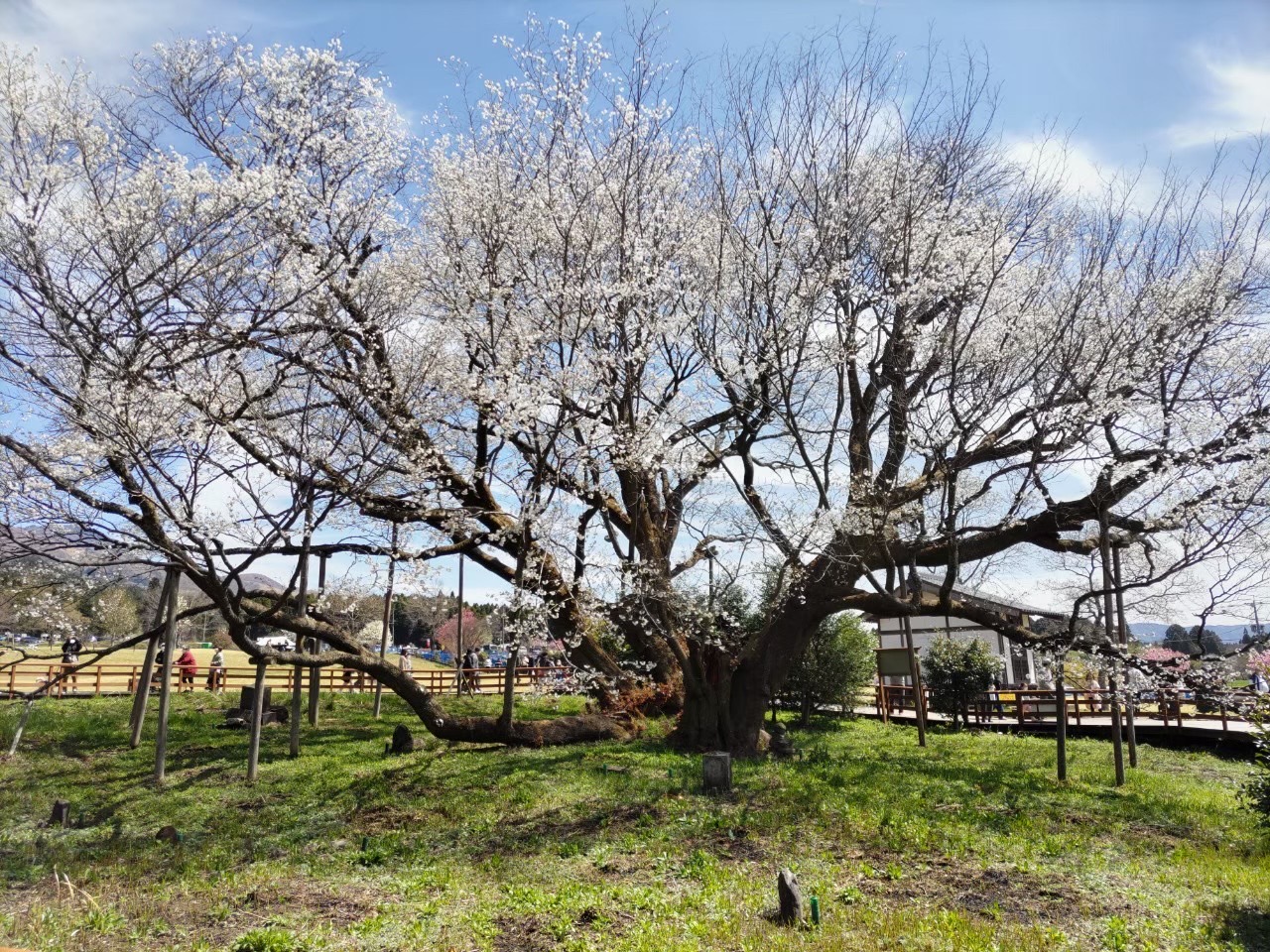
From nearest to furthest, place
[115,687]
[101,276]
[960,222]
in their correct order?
[101,276] → [960,222] → [115,687]

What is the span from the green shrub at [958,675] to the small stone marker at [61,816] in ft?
59.0

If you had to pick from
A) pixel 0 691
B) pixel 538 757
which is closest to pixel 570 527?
pixel 538 757

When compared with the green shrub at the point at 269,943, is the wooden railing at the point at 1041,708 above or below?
above

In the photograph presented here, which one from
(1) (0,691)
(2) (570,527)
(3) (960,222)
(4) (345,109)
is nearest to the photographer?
(3) (960,222)

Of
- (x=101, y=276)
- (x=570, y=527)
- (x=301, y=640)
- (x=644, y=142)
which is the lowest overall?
(x=301, y=640)

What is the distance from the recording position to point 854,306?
33.1 ft

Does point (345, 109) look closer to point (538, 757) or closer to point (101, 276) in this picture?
point (101, 276)

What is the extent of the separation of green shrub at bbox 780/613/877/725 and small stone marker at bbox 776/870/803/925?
13774 mm

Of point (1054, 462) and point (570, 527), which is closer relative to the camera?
point (1054, 462)

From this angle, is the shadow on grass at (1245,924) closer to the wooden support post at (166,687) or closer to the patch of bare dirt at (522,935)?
the patch of bare dirt at (522,935)

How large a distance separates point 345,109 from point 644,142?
4394 mm

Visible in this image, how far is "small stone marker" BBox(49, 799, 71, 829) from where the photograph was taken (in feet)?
30.0

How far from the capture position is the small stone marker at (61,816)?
9.13 meters

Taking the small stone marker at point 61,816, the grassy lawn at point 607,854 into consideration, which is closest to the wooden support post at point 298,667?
the grassy lawn at point 607,854
